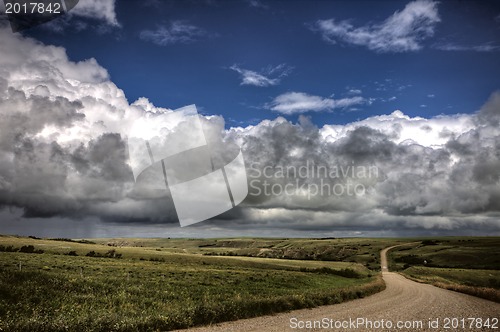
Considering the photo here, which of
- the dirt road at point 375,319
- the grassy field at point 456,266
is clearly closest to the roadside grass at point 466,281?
the grassy field at point 456,266

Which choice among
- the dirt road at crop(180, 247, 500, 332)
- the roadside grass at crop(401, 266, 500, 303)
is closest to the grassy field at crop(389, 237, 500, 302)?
the roadside grass at crop(401, 266, 500, 303)

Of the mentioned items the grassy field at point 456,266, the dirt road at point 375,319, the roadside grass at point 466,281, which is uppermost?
the dirt road at point 375,319

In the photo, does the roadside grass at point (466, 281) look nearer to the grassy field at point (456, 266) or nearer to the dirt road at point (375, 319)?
the grassy field at point (456, 266)

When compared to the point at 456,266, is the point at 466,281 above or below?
above

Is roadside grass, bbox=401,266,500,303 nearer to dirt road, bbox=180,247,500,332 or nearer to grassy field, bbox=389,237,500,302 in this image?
grassy field, bbox=389,237,500,302

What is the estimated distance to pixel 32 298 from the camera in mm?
23172

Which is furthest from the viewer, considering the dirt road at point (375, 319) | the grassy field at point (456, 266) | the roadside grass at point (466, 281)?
the grassy field at point (456, 266)

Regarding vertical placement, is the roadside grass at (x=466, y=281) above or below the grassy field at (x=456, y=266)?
above

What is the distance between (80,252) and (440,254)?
132m

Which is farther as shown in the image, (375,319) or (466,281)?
(466,281)

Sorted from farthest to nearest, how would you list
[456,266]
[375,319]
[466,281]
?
1. [456,266]
2. [466,281]
3. [375,319]

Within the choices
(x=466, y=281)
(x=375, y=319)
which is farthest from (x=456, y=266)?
(x=375, y=319)

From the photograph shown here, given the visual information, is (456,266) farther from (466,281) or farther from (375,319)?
(375,319)

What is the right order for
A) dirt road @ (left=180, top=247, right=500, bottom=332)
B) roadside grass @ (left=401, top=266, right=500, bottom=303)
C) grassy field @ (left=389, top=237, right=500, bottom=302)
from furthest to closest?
grassy field @ (left=389, top=237, right=500, bottom=302)
roadside grass @ (left=401, top=266, right=500, bottom=303)
dirt road @ (left=180, top=247, right=500, bottom=332)
